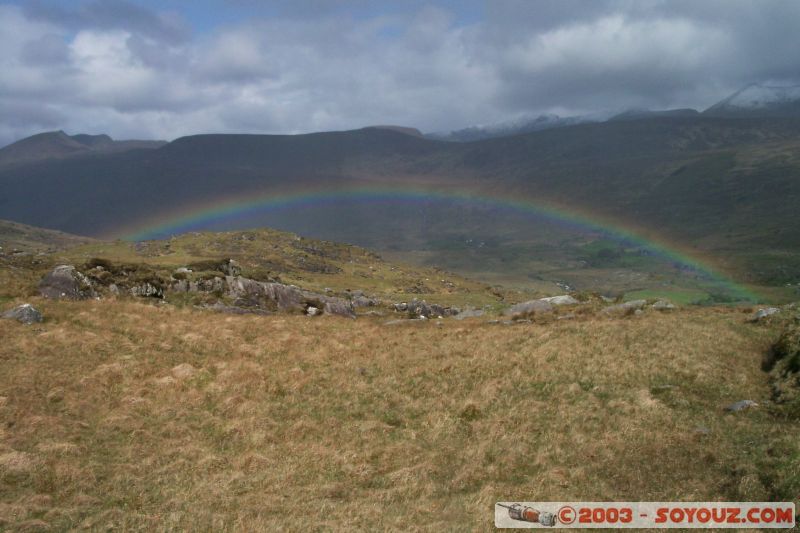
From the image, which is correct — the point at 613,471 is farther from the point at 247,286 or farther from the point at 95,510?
the point at 247,286

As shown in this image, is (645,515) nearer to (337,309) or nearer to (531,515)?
(531,515)

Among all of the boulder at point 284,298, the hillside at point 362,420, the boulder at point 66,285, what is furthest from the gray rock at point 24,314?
the boulder at point 284,298

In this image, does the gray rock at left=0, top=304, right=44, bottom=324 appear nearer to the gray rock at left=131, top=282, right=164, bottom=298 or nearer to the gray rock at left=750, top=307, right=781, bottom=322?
the gray rock at left=131, top=282, right=164, bottom=298

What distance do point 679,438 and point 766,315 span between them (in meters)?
24.3

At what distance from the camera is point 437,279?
15812cm

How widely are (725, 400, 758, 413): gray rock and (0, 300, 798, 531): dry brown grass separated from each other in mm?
362

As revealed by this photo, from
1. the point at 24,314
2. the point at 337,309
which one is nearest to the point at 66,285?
the point at 24,314

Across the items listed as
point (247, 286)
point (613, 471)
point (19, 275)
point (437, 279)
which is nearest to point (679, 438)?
point (613, 471)

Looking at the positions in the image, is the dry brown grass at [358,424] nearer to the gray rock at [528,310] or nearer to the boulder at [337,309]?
the gray rock at [528,310]

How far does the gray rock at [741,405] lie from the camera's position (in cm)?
2145

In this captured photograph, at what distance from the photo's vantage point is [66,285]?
3856 centimetres

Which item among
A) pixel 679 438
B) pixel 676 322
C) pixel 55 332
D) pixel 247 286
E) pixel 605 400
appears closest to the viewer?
pixel 679 438

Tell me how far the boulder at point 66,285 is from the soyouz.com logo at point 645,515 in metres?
36.3

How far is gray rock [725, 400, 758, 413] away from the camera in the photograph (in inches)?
845
